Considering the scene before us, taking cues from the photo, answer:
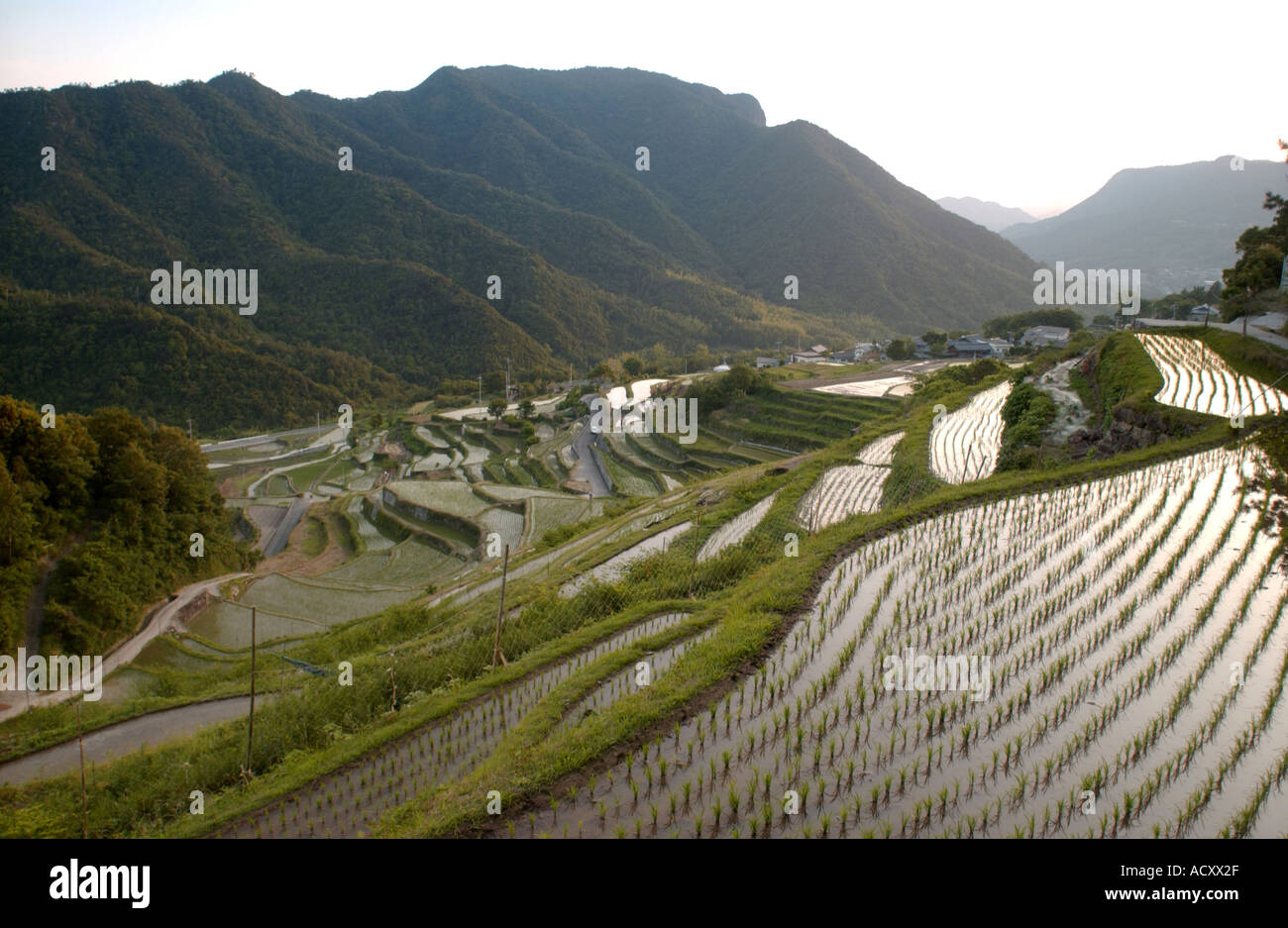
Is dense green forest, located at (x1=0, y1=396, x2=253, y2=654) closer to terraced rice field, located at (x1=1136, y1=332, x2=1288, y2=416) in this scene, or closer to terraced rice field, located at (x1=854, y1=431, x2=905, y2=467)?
terraced rice field, located at (x1=854, y1=431, x2=905, y2=467)

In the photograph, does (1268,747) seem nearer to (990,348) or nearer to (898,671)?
(898,671)

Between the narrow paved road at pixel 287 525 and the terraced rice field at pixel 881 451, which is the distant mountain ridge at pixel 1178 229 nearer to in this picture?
the terraced rice field at pixel 881 451

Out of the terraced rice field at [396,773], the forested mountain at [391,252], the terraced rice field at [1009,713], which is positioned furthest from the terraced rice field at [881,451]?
the forested mountain at [391,252]

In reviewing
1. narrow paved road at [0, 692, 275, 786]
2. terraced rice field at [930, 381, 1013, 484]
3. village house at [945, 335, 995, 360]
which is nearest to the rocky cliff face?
terraced rice field at [930, 381, 1013, 484]

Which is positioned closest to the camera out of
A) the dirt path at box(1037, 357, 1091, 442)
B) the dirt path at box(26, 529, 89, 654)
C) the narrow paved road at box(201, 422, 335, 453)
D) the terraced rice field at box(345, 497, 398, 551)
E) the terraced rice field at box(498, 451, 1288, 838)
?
the terraced rice field at box(498, 451, 1288, 838)

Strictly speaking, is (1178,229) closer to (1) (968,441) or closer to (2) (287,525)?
(1) (968,441)

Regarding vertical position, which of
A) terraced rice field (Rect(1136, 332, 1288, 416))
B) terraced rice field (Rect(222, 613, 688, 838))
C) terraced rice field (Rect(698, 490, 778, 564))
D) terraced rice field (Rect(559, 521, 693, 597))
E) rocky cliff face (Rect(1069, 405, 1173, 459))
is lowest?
terraced rice field (Rect(222, 613, 688, 838))
